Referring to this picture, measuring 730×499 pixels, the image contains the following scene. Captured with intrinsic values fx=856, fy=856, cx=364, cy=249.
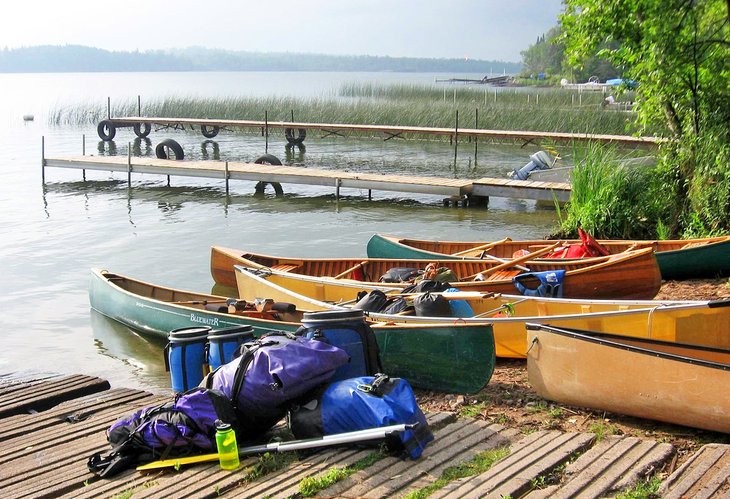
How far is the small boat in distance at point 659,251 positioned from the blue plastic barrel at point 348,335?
5264 mm

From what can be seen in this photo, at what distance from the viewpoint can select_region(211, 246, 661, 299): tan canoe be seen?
9636 millimetres

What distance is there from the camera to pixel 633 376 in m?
6.00

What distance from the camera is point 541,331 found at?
648 cm

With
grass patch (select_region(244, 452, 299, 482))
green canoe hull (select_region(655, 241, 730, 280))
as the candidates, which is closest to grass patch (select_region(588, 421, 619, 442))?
grass patch (select_region(244, 452, 299, 482))

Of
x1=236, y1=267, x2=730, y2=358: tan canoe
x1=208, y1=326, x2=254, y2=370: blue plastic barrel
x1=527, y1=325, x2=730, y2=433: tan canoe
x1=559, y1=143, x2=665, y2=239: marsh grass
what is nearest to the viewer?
x1=527, y1=325, x2=730, y2=433: tan canoe

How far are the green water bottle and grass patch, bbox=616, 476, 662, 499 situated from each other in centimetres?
228

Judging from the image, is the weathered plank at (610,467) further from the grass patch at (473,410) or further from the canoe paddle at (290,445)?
the grass patch at (473,410)

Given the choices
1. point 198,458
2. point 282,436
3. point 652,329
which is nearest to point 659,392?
point 652,329

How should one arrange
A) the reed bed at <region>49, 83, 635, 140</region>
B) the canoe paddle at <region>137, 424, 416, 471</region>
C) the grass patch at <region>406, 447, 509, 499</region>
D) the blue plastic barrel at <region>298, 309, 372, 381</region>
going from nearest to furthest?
1. the grass patch at <region>406, 447, 509, 499</region>
2. the canoe paddle at <region>137, 424, 416, 471</region>
3. the blue plastic barrel at <region>298, 309, 372, 381</region>
4. the reed bed at <region>49, 83, 635, 140</region>

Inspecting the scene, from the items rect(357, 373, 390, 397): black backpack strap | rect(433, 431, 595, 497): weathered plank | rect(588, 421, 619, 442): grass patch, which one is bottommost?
rect(588, 421, 619, 442): grass patch

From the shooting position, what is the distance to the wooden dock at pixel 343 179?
784 inches

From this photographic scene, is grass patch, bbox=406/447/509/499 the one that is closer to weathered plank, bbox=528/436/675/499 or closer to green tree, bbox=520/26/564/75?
weathered plank, bbox=528/436/675/499

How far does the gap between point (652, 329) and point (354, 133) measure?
31.2 metres

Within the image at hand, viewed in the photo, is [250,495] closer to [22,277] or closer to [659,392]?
[659,392]
